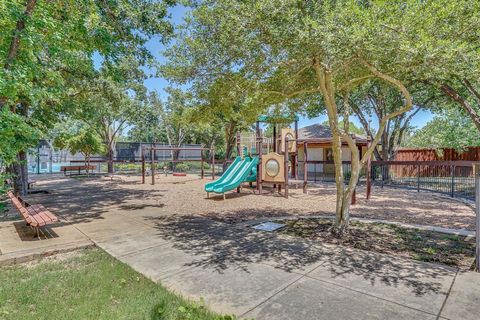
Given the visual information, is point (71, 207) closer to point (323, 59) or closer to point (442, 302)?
point (323, 59)

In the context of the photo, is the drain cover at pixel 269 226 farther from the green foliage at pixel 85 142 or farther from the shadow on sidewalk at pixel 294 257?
the green foliage at pixel 85 142

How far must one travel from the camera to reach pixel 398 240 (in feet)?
17.0

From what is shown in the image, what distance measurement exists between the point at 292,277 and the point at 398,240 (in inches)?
105

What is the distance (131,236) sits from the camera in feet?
17.8

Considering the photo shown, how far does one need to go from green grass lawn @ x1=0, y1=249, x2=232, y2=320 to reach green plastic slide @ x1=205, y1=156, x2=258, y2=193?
249 inches

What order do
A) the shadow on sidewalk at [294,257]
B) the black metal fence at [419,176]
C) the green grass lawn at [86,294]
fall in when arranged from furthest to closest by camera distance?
the black metal fence at [419,176], the shadow on sidewalk at [294,257], the green grass lawn at [86,294]

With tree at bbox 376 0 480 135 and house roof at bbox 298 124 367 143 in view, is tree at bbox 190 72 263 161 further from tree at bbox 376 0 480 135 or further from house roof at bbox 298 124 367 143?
house roof at bbox 298 124 367 143

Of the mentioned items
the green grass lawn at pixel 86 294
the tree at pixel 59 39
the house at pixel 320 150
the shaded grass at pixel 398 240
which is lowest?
the shaded grass at pixel 398 240

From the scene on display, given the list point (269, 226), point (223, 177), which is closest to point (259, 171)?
point (223, 177)

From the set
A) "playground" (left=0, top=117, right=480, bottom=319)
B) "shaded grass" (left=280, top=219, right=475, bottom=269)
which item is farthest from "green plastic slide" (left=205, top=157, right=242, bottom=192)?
"shaded grass" (left=280, top=219, right=475, bottom=269)

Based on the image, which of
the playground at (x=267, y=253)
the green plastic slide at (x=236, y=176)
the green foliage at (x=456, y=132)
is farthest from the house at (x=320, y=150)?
the playground at (x=267, y=253)

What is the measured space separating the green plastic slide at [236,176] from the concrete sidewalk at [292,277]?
4853 mm

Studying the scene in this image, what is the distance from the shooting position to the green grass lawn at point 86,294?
2.80 meters

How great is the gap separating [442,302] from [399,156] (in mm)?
24997
